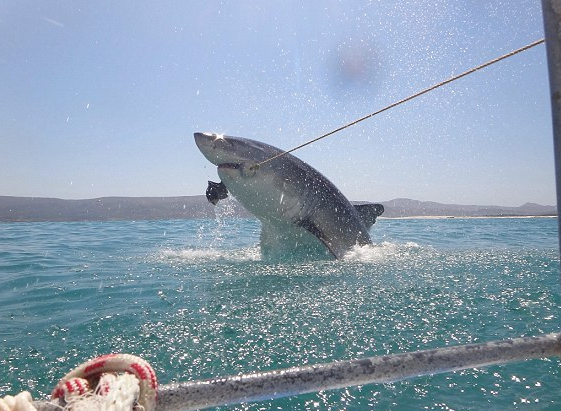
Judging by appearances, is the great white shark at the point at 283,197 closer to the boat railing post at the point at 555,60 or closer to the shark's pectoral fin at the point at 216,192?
the shark's pectoral fin at the point at 216,192

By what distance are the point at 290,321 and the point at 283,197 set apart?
401 cm

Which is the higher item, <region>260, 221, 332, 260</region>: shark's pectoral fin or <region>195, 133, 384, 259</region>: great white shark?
<region>195, 133, 384, 259</region>: great white shark

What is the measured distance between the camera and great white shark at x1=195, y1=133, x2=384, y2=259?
7.26 metres

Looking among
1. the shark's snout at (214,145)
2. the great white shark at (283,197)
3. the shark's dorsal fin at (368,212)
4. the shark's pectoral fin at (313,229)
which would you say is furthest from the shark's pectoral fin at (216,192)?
the shark's dorsal fin at (368,212)

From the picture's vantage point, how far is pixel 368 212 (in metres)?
9.45

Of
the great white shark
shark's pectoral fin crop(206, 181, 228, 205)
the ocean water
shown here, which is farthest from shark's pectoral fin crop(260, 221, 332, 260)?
shark's pectoral fin crop(206, 181, 228, 205)

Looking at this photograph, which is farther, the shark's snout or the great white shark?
the great white shark

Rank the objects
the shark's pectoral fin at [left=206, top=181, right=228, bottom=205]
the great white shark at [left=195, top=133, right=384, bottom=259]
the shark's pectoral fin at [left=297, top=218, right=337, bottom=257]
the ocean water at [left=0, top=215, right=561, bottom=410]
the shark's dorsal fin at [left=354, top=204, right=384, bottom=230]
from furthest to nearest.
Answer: the shark's dorsal fin at [left=354, top=204, right=384, bottom=230], the shark's pectoral fin at [left=206, top=181, right=228, bottom=205], the shark's pectoral fin at [left=297, top=218, right=337, bottom=257], the great white shark at [left=195, top=133, right=384, bottom=259], the ocean water at [left=0, top=215, right=561, bottom=410]

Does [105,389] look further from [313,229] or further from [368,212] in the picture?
[368,212]

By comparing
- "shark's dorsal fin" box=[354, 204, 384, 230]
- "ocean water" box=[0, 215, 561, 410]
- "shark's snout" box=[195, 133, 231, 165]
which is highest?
"shark's snout" box=[195, 133, 231, 165]

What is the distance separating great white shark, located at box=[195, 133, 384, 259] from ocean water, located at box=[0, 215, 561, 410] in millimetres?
954

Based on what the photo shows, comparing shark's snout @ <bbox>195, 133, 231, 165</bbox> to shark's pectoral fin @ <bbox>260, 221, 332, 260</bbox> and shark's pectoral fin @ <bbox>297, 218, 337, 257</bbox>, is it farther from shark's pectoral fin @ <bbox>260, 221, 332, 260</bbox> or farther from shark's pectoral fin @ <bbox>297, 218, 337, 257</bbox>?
shark's pectoral fin @ <bbox>297, 218, 337, 257</bbox>

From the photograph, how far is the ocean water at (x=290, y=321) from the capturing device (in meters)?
2.59

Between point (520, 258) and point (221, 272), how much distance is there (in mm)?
6917
